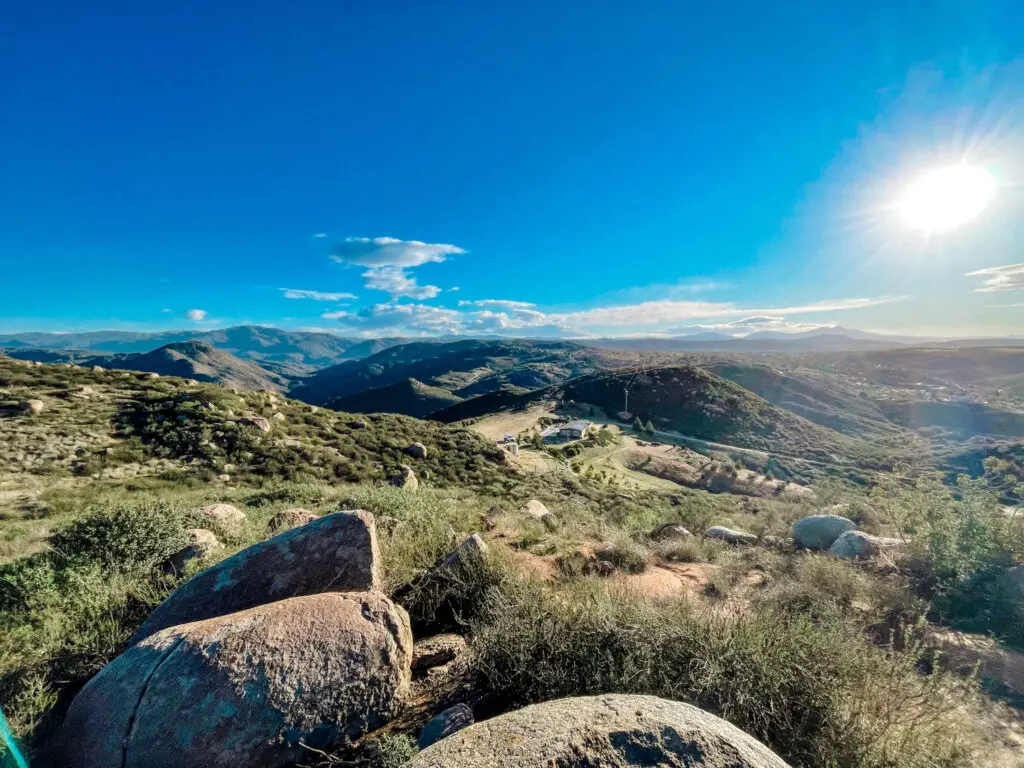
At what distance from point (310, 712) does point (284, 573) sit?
5.48ft

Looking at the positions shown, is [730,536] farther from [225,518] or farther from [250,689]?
[225,518]

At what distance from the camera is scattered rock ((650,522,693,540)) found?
32.1 ft

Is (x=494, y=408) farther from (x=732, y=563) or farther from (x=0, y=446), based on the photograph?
(x=732, y=563)

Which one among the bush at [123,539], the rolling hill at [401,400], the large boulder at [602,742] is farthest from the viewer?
the rolling hill at [401,400]

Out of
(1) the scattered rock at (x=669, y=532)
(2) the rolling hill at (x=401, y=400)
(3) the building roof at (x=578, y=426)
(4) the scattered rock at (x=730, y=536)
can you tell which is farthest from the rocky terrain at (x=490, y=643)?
(2) the rolling hill at (x=401, y=400)

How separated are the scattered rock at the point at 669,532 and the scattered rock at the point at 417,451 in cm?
1469

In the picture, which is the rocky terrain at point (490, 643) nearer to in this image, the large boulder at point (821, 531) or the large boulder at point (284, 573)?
the large boulder at point (284, 573)

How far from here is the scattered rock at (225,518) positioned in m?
6.50

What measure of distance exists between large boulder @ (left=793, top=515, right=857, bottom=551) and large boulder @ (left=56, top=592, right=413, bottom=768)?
381 inches

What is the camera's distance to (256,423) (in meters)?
19.8

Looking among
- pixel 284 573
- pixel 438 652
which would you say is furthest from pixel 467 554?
pixel 284 573

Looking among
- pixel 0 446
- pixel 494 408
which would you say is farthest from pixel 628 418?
pixel 0 446

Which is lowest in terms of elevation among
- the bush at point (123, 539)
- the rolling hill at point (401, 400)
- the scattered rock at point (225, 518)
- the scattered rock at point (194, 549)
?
the rolling hill at point (401, 400)

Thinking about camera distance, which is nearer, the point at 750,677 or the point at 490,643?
the point at 750,677
